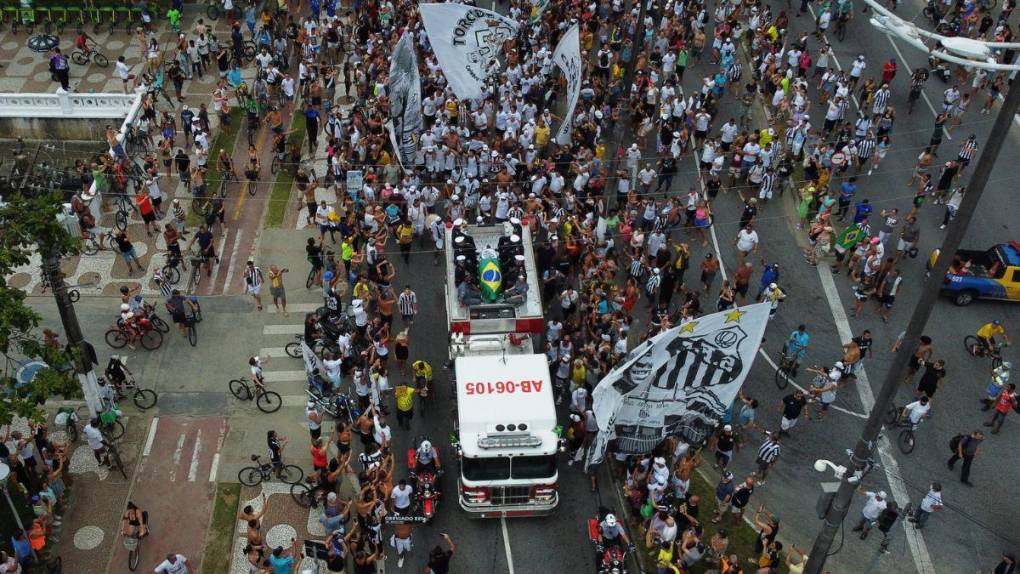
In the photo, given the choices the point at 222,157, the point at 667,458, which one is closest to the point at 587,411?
the point at 667,458

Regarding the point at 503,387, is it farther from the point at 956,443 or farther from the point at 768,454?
the point at 956,443

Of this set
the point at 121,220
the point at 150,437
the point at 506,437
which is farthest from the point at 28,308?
the point at 121,220

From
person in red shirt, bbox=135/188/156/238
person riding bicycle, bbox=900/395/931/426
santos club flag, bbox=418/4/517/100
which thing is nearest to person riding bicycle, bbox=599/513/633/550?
person riding bicycle, bbox=900/395/931/426

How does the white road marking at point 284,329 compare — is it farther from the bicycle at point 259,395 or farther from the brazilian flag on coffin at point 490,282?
the brazilian flag on coffin at point 490,282

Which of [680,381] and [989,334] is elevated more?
[989,334]

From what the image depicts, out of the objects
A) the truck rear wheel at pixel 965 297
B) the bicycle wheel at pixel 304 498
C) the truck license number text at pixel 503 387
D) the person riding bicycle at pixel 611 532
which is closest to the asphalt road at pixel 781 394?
the truck rear wheel at pixel 965 297

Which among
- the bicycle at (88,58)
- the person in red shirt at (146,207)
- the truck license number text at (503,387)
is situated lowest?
the truck license number text at (503,387)
